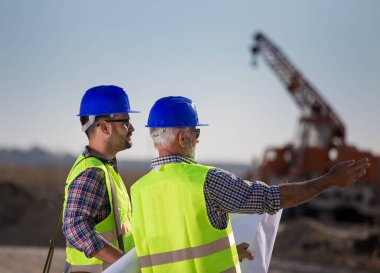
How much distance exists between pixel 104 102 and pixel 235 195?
3.96 ft

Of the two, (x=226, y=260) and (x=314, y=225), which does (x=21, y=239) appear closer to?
(x=314, y=225)

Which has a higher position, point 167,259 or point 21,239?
point 167,259

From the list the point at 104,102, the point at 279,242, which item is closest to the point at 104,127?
the point at 104,102

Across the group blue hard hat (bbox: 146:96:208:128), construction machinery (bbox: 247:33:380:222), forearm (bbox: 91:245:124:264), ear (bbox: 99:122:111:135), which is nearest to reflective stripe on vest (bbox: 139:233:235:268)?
forearm (bbox: 91:245:124:264)

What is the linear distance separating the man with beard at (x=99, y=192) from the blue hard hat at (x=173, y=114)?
60cm

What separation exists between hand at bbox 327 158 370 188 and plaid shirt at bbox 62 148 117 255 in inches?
45.9

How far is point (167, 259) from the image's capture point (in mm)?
2996

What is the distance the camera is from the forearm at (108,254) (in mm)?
3439

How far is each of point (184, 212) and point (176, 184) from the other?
0.37 feet

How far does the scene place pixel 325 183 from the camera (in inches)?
113

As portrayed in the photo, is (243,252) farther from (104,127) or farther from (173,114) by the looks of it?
(104,127)

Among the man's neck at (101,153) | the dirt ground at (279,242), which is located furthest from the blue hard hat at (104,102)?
the dirt ground at (279,242)

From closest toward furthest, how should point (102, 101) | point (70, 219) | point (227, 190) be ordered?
1. point (227, 190)
2. point (70, 219)
3. point (102, 101)

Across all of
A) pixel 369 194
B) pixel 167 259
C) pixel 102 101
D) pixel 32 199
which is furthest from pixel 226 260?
pixel 369 194
